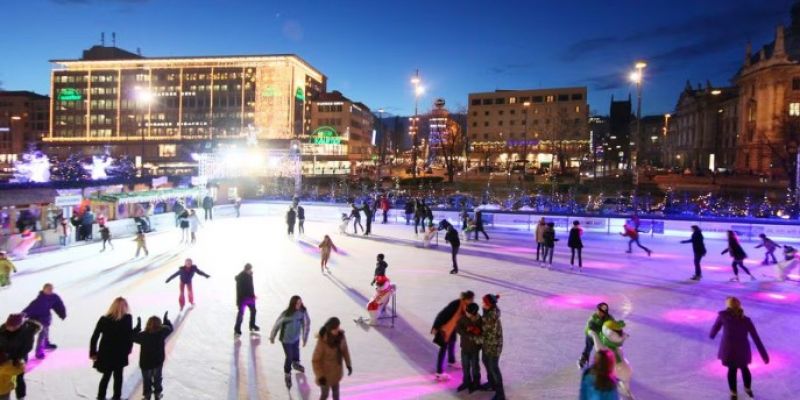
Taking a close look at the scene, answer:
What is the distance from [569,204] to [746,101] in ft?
177

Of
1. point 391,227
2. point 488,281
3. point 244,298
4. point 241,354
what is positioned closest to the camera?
point 241,354

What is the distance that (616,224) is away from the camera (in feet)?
88.2

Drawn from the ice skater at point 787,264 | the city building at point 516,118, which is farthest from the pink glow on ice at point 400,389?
the city building at point 516,118

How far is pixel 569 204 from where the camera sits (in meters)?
31.9

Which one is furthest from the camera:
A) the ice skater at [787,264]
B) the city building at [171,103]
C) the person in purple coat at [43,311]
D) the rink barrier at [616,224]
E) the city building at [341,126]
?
the city building at [171,103]

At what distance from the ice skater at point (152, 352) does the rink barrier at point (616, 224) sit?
862 inches

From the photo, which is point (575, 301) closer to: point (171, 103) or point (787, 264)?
point (787, 264)

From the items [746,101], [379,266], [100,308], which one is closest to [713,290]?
[379,266]

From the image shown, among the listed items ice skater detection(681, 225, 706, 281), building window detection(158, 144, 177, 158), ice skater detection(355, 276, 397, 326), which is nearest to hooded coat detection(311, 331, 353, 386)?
ice skater detection(355, 276, 397, 326)

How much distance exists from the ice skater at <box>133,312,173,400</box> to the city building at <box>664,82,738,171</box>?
79503mm

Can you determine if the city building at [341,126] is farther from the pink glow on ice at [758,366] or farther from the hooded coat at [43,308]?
the pink glow on ice at [758,366]

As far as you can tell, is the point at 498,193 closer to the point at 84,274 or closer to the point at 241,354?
the point at 84,274

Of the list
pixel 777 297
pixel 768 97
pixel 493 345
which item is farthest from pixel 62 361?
pixel 768 97

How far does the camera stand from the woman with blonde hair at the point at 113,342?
7.17 metres
